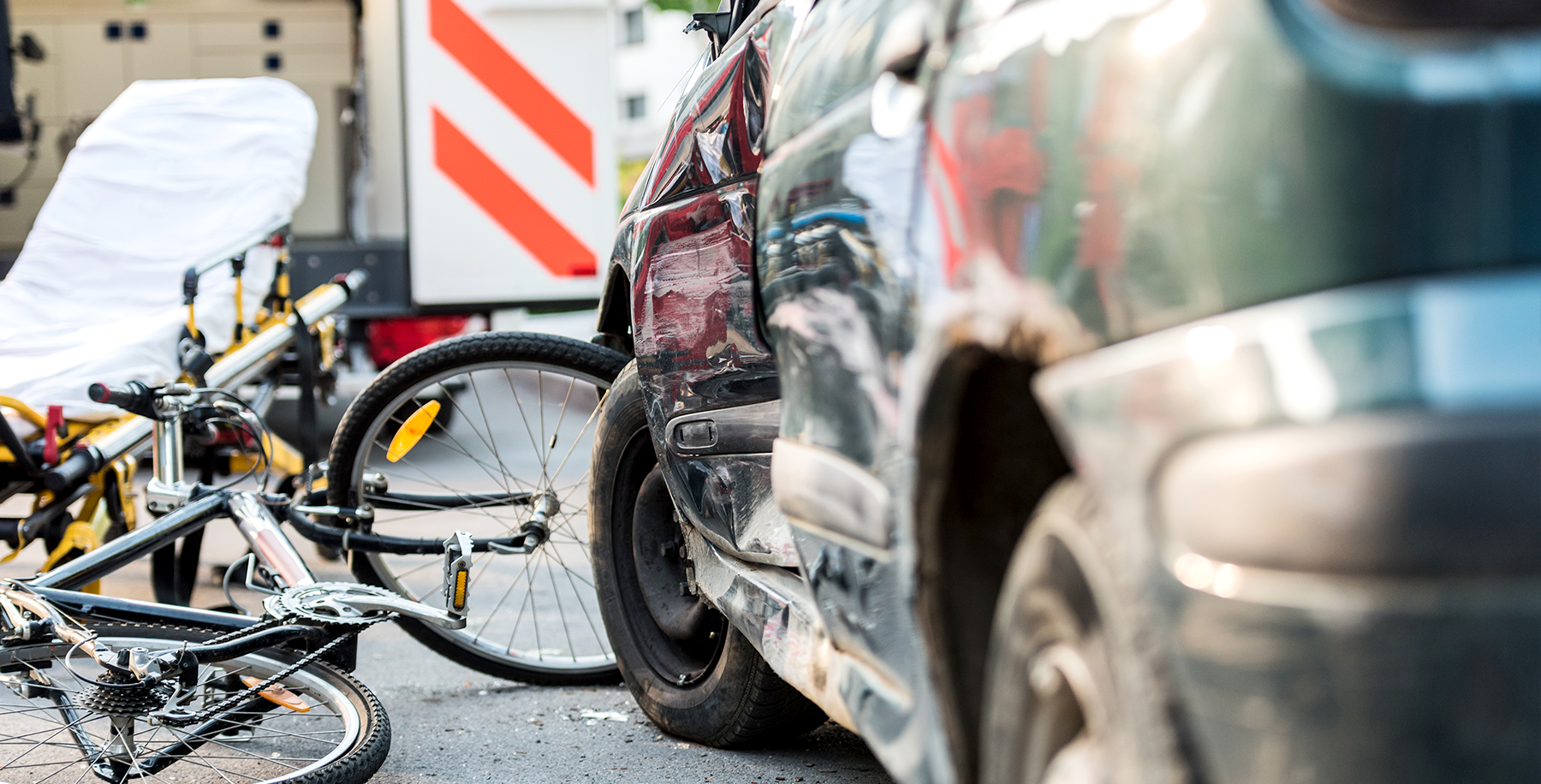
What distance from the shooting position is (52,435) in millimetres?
3459

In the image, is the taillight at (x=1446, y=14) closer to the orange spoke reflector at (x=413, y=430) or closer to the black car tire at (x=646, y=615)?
the black car tire at (x=646, y=615)

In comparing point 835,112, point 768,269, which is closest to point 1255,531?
point 835,112

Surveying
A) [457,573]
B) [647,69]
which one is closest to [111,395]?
[457,573]

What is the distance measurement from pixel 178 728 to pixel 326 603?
33 cm

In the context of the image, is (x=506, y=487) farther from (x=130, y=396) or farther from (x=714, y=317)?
(x=714, y=317)

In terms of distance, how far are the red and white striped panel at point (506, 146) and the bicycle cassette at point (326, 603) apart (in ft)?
12.1

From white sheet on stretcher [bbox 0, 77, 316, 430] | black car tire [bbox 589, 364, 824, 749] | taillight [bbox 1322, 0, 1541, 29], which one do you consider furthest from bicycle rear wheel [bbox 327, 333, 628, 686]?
taillight [bbox 1322, 0, 1541, 29]

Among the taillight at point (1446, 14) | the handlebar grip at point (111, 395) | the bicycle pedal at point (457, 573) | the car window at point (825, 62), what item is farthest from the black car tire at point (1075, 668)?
the handlebar grip at point (111, 395)

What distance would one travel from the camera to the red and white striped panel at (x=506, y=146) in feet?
20.0

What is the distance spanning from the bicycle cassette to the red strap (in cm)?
122

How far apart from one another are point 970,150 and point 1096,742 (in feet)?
1.55

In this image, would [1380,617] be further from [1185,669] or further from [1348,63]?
[1348,63]

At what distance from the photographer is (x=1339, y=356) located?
0.76 metres

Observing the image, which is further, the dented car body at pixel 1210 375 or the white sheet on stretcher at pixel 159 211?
the white sheet on stretcher at pixel 159 211
